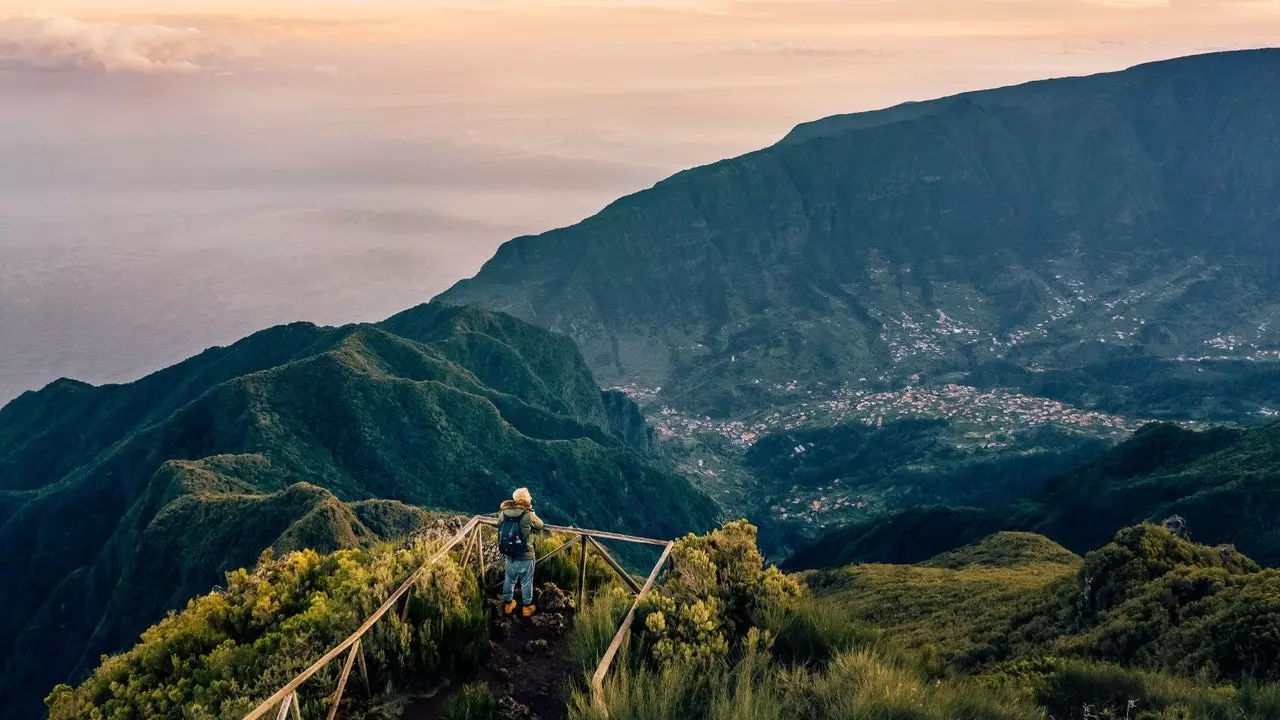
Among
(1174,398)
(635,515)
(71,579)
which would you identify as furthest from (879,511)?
(71,579)

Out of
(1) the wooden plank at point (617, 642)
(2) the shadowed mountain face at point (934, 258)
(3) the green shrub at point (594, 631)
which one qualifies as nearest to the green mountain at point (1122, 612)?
(1) the wooden plank at point (617, 642)

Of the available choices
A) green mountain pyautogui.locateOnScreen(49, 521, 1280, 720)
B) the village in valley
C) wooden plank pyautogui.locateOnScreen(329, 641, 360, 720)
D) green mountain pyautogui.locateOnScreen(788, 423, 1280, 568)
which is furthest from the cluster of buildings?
wooden plank pyautogui.locateOnScreen(329, 641, 360, 720)

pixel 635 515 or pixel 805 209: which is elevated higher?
pixel 805 209

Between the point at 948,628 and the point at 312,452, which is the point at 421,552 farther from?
the point at 312,452

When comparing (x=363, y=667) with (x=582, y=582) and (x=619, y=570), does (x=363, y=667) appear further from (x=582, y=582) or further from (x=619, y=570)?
(x=619, y=570)

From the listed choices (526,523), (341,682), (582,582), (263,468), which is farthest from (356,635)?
(263,468)

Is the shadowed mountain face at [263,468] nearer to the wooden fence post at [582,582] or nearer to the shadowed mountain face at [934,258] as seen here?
the wooden fence post at [582,582]
